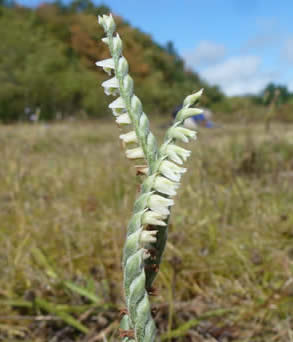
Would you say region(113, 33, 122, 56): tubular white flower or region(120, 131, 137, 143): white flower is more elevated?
region(113, 33, 122, 56): tubular white flower

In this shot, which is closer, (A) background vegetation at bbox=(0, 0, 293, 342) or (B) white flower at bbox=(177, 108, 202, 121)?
(B) white flower at bbox=(177, 108, 202, 121)

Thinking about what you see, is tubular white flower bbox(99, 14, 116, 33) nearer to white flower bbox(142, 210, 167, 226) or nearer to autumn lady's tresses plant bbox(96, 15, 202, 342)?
autumn lady's tresses plant bbox(96, 15, 202, 342)

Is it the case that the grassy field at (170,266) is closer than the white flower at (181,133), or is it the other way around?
the white flower at (181,133)

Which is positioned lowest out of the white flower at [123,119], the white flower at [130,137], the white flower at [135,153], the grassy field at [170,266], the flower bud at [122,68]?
the grassy field at [170,266]

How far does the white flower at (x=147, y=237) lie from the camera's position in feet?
0.88

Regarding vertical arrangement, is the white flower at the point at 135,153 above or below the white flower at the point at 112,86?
below

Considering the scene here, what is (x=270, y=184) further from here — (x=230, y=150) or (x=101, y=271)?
(x=101, y=271)

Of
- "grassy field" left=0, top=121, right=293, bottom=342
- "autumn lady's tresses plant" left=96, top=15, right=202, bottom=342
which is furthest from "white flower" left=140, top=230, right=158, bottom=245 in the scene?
"grassy field" left=0, top=121, right=293, bottom=342

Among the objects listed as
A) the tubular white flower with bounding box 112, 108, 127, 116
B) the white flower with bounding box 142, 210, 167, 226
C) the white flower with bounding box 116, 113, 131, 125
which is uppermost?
the tubular white flower with bounding box 112, 108, 127, 116

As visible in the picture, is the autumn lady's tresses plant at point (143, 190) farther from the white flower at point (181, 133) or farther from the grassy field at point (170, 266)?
the grassy field at point (170, 266)

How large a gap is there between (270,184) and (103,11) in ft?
8.24

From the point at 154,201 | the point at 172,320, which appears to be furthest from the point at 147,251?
the point at 172,320

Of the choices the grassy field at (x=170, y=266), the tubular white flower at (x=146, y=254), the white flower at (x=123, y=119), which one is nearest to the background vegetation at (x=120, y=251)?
the grassy field at (x=170, y=266)

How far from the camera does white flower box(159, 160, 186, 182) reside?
11.2 inches
